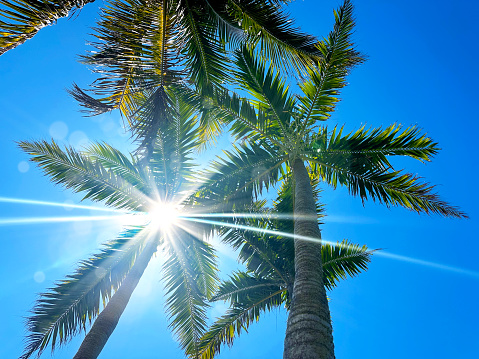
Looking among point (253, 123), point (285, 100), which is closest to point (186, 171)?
point (253, 123)

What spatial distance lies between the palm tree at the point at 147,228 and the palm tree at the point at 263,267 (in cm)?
66

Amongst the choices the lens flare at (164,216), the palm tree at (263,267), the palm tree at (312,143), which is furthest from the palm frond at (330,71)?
the lens flare at (164,216)

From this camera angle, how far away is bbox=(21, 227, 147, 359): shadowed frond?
6516mm

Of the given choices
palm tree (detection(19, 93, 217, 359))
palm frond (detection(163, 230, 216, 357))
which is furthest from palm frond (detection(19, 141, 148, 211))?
palm frond (detection(163, 230, 216, 357))

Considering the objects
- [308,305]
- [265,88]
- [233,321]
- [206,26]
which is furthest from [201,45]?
[233,321]

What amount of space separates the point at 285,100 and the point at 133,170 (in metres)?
4.84

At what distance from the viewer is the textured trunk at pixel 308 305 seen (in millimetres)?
3395

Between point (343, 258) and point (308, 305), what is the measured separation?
16.5 feet

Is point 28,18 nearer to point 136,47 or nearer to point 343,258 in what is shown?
point 136,47

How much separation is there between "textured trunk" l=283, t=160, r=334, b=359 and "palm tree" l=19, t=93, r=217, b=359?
3461 mm

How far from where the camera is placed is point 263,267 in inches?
353

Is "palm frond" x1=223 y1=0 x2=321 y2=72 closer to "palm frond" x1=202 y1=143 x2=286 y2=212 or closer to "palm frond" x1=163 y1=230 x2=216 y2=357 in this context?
"palm frond" x1=202 y1=143 x2=286 y2=212

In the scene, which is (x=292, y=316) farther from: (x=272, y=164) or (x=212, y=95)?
(x=212, y=95)

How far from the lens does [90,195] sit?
8.52 metres
